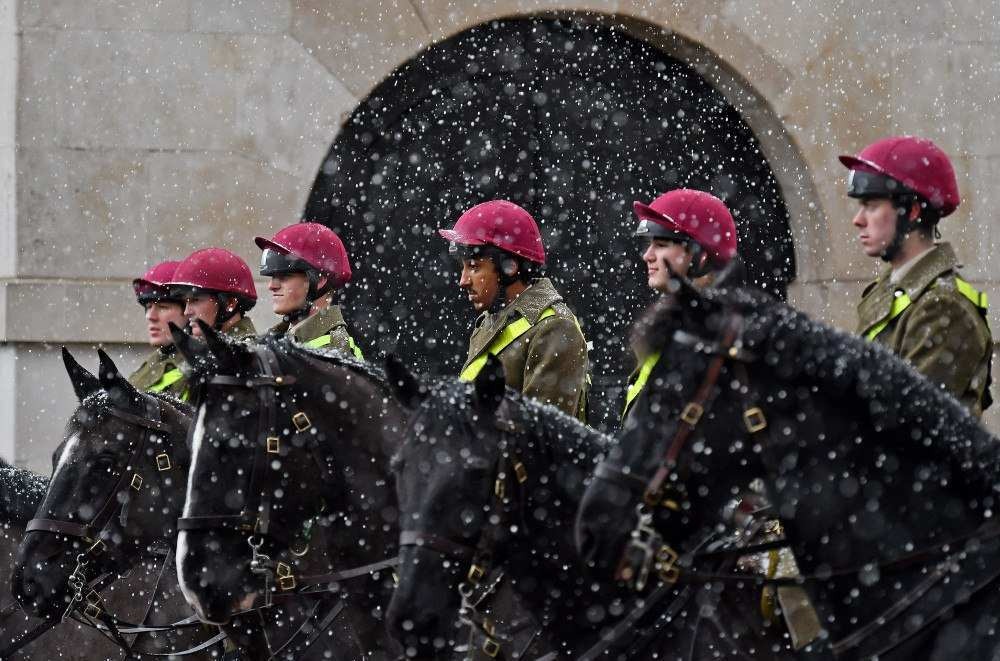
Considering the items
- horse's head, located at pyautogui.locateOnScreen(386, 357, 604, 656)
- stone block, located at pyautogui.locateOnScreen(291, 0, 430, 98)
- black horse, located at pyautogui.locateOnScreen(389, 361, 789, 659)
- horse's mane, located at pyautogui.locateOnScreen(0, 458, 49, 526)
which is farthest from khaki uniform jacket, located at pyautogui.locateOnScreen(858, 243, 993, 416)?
stone block, located at pyautogui.locateOnScreen(291, 0, 430, 98)

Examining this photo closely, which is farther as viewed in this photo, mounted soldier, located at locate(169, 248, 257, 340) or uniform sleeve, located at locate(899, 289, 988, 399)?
mounted soldier, located at locate(169, 248, 257, 340)

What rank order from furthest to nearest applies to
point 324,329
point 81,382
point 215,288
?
point 215,288 → point 324,329 → point 81,382

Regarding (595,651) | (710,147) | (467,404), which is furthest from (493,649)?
(710,147)

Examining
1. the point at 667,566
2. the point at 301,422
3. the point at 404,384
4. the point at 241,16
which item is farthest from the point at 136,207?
the point at 667,566

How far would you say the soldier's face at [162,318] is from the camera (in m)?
8.36

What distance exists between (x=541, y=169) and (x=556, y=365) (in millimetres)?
4671

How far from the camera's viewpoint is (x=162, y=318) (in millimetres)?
8453

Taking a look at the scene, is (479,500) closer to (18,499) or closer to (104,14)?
(18,499)

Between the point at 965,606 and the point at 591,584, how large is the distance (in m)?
1.07

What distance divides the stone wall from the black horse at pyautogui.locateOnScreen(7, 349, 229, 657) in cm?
371

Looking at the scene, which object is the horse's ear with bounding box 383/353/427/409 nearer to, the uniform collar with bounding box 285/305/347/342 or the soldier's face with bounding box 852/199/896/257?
the soldier's face with bounding box 852/199/896/257

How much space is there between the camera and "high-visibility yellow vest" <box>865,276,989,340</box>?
199 inches

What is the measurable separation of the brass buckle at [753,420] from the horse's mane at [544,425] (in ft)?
2.69

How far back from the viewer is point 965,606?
411 centimetres
